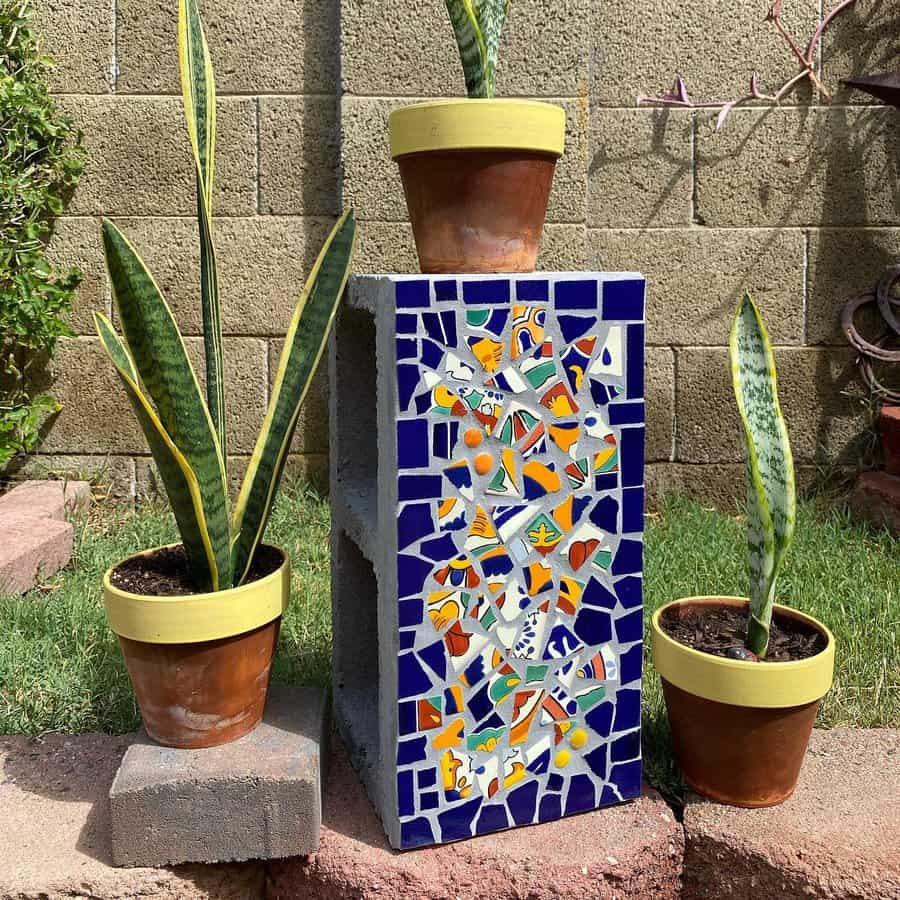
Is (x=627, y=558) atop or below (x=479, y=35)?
below

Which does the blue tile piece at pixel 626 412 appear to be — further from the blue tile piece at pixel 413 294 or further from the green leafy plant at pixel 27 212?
the green leafy plant at pixel 27 212

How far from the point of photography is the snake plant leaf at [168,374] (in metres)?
1.75

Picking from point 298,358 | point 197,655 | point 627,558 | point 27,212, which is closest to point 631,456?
point 627,558

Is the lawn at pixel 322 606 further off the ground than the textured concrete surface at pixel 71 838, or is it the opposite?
the lawn at pixel 322 606

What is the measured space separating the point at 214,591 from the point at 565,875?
0.81m

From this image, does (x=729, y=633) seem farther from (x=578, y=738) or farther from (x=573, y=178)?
(x=573, y=178)

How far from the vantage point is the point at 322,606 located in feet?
9.30

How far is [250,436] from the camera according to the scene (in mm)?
3758

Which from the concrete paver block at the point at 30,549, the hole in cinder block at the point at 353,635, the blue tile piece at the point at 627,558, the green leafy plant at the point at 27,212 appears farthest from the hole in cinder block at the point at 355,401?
the green leafy plant at the point at 27,212

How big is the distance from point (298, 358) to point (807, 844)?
4.21ft

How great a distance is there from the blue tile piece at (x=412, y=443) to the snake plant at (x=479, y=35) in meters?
0.65

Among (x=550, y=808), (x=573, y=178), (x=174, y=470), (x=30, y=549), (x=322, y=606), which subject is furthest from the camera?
(x=573, y=178)

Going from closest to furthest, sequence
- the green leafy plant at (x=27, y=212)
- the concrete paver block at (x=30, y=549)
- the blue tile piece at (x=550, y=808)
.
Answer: the blue tile piece at (x=550, y=808) < the concrete paver block at (x=30, y=549) < the green leafy plant at (x=27, y=212)

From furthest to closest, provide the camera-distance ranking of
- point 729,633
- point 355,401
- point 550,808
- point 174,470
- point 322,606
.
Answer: point 322,606
point 355,401
point 729,633
point 550,808
point 174,470
